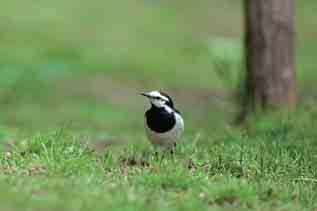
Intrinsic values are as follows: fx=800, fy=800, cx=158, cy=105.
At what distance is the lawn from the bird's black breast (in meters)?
0.29

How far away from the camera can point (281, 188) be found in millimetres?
6098

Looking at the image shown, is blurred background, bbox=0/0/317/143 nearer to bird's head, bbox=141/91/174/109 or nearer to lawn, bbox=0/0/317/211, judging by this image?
lawn, bbox=0/0/317/211

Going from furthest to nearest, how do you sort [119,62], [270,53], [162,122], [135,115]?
[119,62] < [135,115] < [270,53] < [162,122]

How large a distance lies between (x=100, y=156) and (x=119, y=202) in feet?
A: 5.32

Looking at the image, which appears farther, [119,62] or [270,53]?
[119,62]

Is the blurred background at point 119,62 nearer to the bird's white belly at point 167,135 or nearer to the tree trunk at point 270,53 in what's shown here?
the tree trunk at point 270,53

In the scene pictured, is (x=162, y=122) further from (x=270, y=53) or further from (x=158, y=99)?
(x=270, y=53)

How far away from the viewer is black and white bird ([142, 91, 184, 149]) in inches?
294

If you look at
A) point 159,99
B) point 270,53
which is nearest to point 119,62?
point 270,53

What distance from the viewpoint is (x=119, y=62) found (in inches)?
722

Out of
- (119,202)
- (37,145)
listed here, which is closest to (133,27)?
(37,145)

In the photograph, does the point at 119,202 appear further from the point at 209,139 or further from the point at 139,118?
the point at 139,118

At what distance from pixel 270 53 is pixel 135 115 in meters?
3.52

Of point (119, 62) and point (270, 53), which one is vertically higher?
point (119, 62)
